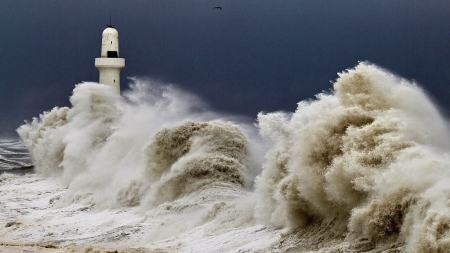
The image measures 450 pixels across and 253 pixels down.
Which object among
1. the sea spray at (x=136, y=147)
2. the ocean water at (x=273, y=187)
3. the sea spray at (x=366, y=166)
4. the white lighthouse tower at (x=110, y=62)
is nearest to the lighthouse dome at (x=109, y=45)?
the white lighthouse tower at (x=110, y=62)

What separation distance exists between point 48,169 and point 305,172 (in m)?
20.5

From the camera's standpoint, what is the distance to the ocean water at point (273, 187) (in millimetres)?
11508

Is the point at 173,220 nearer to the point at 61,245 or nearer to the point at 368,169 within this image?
the point at 61,245

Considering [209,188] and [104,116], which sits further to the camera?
[104,116]

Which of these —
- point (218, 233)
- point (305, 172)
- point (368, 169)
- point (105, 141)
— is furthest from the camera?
point (105, 141)

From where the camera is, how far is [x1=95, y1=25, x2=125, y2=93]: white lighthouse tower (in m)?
39.4

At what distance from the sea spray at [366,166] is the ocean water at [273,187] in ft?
0.06

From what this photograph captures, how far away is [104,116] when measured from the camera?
3272 cm

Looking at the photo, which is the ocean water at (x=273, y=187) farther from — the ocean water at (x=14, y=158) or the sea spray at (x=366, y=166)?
the ocean water at (x=14, y=158)

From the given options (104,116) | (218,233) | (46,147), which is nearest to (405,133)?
(218,233)

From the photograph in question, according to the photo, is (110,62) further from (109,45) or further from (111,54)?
(109,45)

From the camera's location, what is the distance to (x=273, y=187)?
15.4 meters

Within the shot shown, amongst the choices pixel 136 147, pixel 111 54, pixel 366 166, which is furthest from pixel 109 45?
pixel 366 166

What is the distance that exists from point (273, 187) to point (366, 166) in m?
3.14
